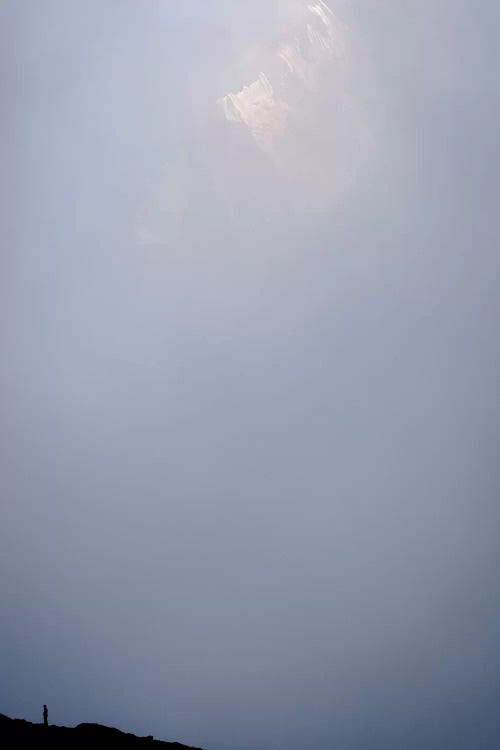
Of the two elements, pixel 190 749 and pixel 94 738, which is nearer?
pixel 94 738

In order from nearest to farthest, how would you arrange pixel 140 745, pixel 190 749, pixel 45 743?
pixel 45 743 → pixel 140 745 → pixel 190 749

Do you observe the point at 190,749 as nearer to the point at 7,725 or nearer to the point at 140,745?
the point at 140,745

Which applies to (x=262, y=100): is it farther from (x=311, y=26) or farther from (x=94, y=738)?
(x=94, y=738)

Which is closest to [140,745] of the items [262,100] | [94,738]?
[94,738]

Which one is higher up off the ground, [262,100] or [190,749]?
Answer: [262,100]

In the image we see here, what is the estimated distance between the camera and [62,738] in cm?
893

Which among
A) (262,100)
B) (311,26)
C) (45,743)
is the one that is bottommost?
(45,743)

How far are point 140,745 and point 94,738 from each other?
0.68 meters

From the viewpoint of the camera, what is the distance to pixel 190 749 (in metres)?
10.1

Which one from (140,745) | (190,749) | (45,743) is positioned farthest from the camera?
(190,749)

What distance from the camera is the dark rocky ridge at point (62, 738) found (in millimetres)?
8656

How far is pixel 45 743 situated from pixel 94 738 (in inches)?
23.5

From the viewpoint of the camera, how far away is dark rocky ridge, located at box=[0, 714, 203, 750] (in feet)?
28.4

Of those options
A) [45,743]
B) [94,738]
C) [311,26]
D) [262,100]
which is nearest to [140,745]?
[94,738]
